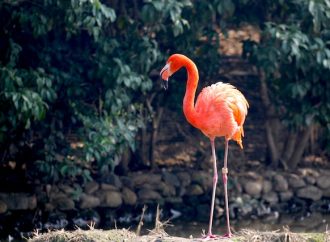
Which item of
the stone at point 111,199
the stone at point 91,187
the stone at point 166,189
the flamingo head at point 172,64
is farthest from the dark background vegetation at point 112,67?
the flamingo head at point 172,64

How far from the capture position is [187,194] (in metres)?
12.3

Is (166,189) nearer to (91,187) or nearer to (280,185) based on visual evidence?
(91,187)

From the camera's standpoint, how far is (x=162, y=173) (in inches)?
490

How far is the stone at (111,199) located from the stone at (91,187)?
141mm

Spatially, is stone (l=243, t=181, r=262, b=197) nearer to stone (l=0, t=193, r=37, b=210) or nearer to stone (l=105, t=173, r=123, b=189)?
stone (l=105, t=173, r=123, b=189)

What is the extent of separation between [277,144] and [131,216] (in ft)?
8.76

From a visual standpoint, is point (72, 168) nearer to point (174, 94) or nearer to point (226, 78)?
point (174, 94)

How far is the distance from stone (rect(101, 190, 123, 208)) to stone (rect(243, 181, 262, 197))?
5.73 feet

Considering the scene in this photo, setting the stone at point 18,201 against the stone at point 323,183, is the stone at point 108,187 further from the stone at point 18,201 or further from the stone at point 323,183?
the stone at point 323,183

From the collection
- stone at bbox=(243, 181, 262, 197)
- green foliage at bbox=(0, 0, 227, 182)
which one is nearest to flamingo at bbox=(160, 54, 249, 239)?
green foliage at bbox=(0, 0, 227, 182)

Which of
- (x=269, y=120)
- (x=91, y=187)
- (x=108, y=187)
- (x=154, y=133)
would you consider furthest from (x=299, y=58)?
(x=91, y=187)

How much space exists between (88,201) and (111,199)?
0.34 m

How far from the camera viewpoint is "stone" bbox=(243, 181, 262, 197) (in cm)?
1236

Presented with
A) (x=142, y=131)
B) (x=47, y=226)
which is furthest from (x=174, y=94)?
(x=47, y=226)
